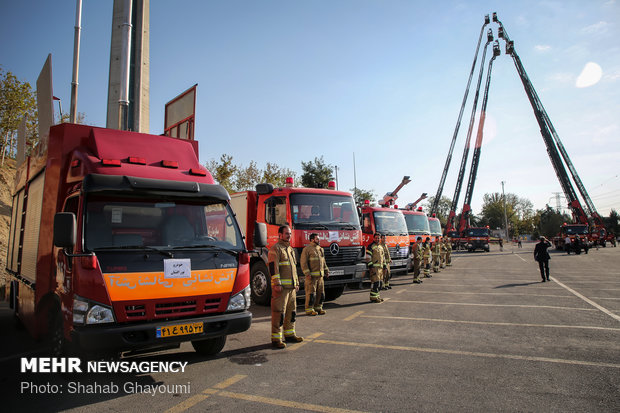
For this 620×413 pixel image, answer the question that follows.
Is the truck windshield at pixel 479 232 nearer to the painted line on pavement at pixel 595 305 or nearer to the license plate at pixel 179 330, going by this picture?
the painted line on pavement at pixel 595 305

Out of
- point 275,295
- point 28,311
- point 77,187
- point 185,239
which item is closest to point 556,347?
point 275,295

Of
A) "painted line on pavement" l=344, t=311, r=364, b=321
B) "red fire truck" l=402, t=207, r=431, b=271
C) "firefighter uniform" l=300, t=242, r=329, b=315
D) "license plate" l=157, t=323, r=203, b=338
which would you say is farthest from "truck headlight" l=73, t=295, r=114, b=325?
"red fire truck" l=402, t=207, r=431, b=271

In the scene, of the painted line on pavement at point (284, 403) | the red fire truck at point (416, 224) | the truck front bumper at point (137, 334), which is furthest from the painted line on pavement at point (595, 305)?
the truck front bumper at point (137, 334)

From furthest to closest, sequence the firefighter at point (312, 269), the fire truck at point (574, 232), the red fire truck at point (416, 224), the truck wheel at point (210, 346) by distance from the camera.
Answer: the fire truck at point (574, 232), the red fire truck at point (416, 224), the firefighter at point (312, 269), the truck wheel at point (210, 346)

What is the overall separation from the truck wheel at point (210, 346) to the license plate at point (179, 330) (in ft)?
3.34

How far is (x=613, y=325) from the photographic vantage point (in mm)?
6688

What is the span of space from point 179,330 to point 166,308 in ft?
0.90

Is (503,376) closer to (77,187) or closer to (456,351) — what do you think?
(456,351)

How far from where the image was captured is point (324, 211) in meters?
9.38

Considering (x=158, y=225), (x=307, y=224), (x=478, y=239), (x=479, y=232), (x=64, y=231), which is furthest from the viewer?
(x=479, y=232)

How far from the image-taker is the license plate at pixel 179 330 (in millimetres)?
4078

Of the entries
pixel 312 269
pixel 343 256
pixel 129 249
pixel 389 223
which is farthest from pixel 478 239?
pixel 129 249

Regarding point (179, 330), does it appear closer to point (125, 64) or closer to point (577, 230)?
point (125, 64)

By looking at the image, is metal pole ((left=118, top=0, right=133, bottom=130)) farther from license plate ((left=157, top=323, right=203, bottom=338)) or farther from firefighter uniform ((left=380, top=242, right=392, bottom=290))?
firefighter uniform ((left=380, top=242, right=392, bottom=290))
